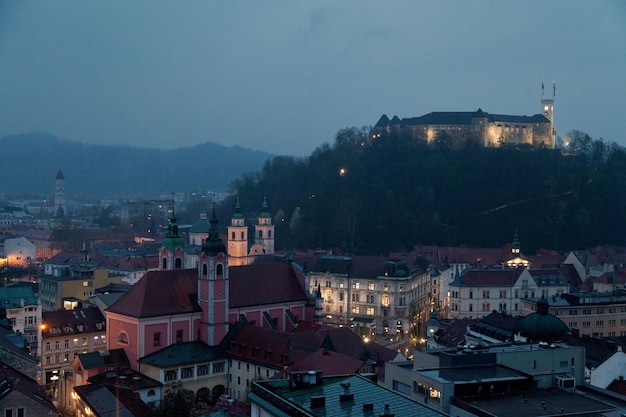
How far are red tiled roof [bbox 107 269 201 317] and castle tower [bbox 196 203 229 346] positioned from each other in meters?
0.66

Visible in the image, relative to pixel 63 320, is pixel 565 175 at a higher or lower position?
higher

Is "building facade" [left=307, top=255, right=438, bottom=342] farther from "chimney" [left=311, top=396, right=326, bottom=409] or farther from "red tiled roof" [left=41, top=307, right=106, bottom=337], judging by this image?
"chimney" [left=311, top=396, right=326, bottom=409]

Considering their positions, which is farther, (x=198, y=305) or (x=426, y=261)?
(x=426, y=261)

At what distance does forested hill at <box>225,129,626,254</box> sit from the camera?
83.5m

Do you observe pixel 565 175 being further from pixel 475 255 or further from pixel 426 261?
pixel 426 261

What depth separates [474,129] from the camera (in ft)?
336

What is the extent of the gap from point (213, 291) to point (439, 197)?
2178 inches

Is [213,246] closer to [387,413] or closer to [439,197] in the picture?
[387,413]

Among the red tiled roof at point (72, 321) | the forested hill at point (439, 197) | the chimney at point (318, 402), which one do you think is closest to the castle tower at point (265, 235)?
the forested hill at point (439, 197)

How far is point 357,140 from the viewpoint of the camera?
103 m

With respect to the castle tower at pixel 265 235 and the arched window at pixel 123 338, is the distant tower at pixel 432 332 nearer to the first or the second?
the arched window at pixel 123 338

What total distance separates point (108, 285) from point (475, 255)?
3216 cm

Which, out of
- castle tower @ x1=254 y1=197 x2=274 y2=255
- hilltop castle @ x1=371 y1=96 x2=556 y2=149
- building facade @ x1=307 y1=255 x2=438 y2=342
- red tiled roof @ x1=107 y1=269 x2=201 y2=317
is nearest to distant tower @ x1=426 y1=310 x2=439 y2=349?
red tiled roof @ x1=107 y1=269 x2=201 y2=317

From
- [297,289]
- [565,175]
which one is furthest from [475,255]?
[297,289]
